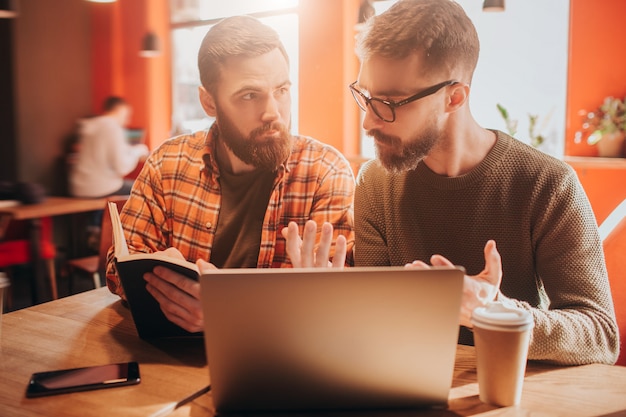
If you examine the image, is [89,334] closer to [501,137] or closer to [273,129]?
[273,129]

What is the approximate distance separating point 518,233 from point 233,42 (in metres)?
1.07

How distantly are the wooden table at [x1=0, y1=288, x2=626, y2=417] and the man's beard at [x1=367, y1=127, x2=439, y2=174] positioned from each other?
1.80 feet

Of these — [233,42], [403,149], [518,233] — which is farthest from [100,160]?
[518,233]

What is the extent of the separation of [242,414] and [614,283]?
1052 millimetres

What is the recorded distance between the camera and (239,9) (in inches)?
228

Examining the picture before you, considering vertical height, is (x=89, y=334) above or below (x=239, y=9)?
below

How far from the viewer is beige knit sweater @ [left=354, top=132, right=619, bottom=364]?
1214 mm

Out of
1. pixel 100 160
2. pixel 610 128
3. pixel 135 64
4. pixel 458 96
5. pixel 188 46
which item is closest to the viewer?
pixel 458 96

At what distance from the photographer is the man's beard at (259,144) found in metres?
1.89

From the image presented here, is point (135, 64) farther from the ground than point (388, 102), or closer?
farther from the ground

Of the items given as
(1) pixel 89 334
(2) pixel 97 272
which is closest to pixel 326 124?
(2) pixel 97 272

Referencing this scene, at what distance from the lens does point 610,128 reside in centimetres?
406

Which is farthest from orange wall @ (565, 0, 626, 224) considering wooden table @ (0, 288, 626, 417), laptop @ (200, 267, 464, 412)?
laptop @ (200, 267, 464, 412)

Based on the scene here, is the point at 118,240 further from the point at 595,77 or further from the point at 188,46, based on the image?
the point at 188,46
